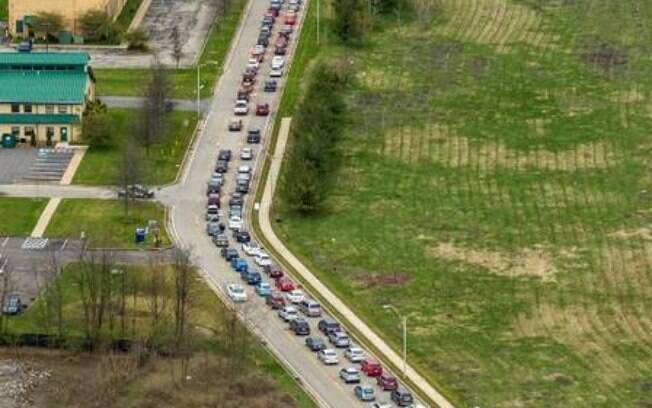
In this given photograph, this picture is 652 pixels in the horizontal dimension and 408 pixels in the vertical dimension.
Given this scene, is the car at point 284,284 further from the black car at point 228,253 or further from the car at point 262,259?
the black car at point 228,253

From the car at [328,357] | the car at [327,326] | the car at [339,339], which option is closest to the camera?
the car at [328,357]

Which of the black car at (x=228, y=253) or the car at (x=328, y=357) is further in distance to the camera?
the black car at (x=228, y=253)

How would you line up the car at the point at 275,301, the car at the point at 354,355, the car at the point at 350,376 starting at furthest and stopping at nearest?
the car at the point at 275,301, the car at the point at 354,355, the car at the point at 350,376

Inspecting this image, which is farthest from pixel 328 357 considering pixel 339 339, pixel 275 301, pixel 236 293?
pixel 236 293

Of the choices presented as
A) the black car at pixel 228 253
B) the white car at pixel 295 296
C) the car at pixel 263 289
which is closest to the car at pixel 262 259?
the black car at pixel 228 253

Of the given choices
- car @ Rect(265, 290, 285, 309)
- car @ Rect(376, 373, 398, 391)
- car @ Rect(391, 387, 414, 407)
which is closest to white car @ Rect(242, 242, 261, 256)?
car @ Rect(265, 290, 285, 309)

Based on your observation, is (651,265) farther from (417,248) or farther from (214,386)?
(214,386)

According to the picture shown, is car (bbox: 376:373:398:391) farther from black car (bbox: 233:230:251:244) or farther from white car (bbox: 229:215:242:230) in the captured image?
white car (bbox: 229:215:242:230)
